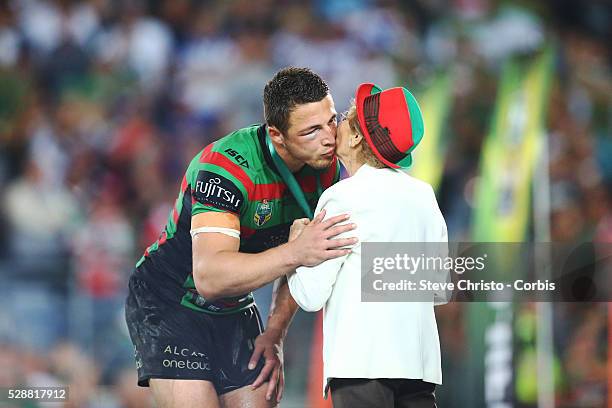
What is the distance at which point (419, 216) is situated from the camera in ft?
9.96

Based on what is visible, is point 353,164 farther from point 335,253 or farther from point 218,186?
point 218,186

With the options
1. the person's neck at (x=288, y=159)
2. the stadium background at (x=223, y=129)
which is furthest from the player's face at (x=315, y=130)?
the stadium background at (x=223, y=129)

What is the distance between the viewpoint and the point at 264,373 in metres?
3.81

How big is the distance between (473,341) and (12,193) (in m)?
3.74

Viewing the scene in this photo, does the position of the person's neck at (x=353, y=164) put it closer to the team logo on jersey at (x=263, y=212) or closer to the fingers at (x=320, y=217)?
the fingers at (x=320, y=217)

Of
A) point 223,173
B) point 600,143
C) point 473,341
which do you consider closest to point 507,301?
point 473,341

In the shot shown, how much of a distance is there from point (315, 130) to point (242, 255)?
55 cm

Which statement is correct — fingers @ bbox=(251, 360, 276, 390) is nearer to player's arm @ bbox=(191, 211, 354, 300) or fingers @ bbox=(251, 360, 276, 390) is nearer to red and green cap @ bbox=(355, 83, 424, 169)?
player's arm @ bbox=(191, 211, 354, 300)

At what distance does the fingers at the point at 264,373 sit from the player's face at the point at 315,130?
0.94 m

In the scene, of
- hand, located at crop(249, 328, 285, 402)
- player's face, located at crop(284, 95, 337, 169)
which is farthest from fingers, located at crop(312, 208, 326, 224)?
hand, located at crop(249, 328, 285, 402)

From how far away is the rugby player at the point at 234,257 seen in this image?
3.29 metres

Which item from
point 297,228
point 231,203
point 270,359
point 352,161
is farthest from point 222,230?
point 270,359

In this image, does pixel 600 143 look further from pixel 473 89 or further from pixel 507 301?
pixel 507 301

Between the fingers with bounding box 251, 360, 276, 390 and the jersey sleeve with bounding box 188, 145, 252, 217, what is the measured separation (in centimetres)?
72
